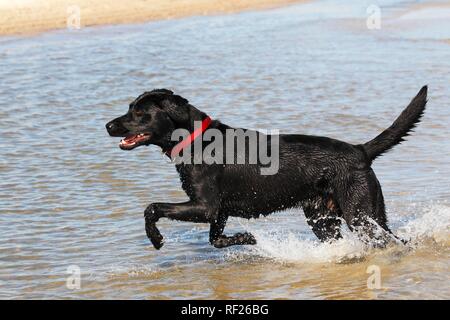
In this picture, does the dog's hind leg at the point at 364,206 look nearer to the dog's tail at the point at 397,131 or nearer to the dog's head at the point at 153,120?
the dog's tail at the point at 397,131

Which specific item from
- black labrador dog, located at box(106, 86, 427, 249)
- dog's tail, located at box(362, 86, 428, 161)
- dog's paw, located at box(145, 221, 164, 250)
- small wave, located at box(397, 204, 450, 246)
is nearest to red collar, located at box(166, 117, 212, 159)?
black labrador dog, located at box(106, 86, 427, 249)

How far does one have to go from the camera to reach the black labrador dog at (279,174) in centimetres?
632

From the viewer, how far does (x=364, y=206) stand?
6.29 m

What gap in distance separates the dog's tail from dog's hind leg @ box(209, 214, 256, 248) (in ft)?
3.70

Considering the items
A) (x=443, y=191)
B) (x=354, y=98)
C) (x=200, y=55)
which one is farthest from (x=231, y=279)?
(x=200, y=55)

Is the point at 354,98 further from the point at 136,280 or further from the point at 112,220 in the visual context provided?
the point at 136,280

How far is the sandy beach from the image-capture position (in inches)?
818

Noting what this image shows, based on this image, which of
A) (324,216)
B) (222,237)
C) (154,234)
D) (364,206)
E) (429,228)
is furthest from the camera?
(429,228)

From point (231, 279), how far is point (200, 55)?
11517 millimetres

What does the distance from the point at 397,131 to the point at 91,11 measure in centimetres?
1756

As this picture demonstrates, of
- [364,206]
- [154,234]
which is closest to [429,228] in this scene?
[364,206]

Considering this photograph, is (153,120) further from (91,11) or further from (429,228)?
(91,11)

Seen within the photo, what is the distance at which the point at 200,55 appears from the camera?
17391 mm

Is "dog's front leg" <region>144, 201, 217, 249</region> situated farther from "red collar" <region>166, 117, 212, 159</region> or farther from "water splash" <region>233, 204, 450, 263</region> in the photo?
"water splash" <region>233, 204, 450, 263</region>
